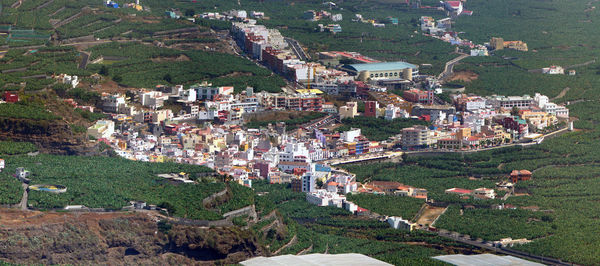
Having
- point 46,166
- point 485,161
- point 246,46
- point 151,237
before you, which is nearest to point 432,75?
point 246,46

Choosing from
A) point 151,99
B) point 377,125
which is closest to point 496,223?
point 377,125

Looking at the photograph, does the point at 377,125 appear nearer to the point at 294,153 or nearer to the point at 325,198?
the point at 294,153

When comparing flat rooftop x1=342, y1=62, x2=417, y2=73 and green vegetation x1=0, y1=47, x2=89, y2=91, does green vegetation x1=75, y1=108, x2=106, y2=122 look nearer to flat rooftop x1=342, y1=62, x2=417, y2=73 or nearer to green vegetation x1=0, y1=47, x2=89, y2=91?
green vegetation x1=0, y1=47, x2=89, y2=91

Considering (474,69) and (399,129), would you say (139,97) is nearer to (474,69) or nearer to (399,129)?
(399,129)

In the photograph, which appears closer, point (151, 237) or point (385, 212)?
point (151, 237)

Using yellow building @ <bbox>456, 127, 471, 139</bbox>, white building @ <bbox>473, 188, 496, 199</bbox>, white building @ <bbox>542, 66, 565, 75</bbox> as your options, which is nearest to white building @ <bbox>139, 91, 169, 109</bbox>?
yellow building @ <bbox>456, 127, 471, 139</bbox>

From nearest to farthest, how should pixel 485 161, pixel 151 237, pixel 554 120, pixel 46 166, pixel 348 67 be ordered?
pixel 151 237 < pixel 46 166 < pixel 485 161 < pixel 554 120 < pixel 348 67

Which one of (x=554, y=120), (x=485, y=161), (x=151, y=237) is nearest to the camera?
(x=151, y=237)

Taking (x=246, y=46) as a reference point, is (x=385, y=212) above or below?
below

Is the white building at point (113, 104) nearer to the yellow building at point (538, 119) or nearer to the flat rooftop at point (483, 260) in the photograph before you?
the yellow building at point (538, 119)
